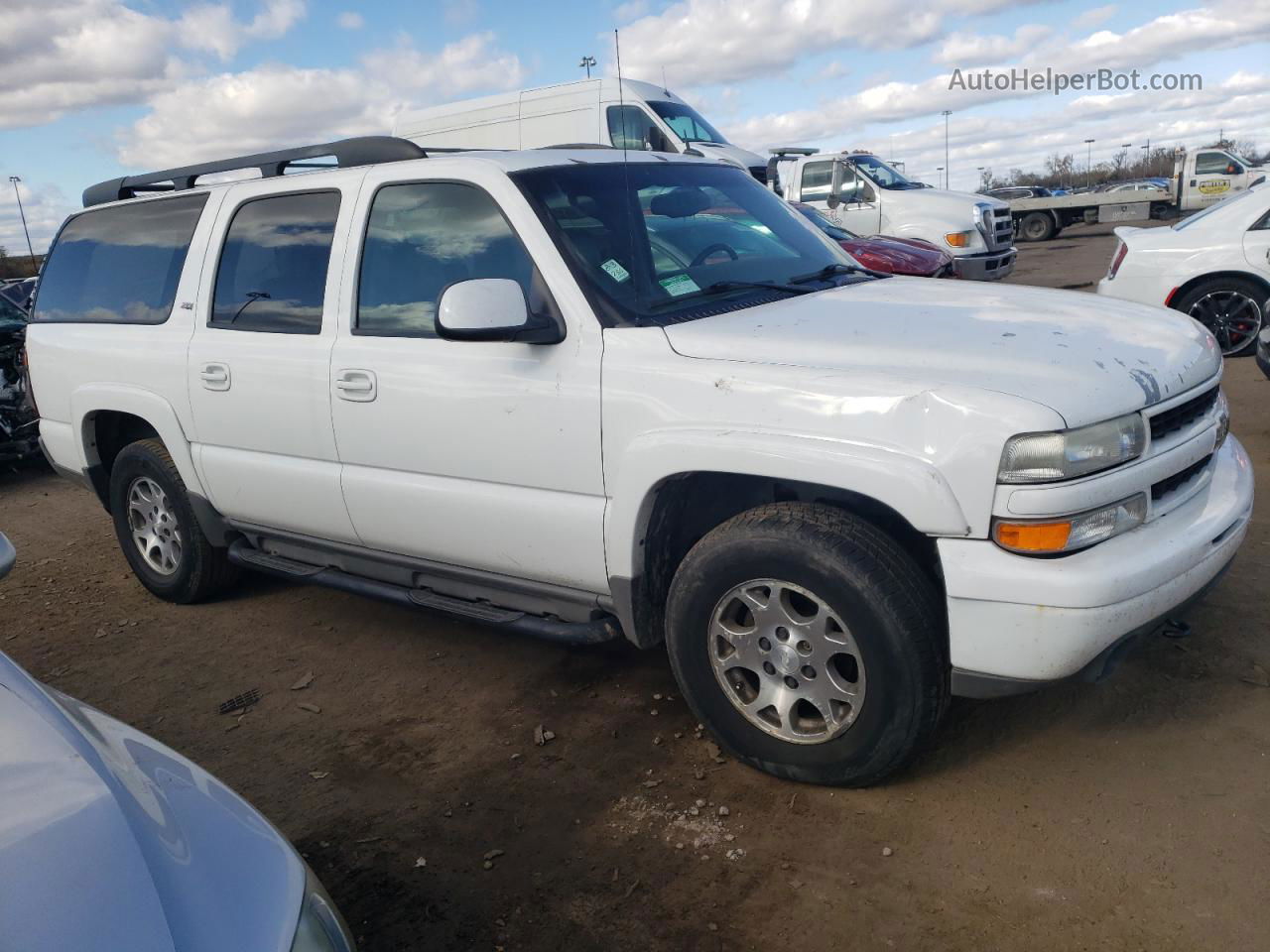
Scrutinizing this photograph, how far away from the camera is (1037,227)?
99.1 feet

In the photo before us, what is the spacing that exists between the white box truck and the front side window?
17718mm

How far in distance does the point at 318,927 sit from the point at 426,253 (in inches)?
99.0

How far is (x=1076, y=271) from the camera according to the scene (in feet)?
59.8

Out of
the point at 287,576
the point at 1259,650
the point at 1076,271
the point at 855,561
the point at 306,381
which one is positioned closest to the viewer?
the point at 855,561

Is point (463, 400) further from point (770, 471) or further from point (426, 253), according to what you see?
point (770, 471)

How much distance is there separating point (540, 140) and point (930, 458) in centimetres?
1301

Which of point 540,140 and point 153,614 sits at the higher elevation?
point 540,140

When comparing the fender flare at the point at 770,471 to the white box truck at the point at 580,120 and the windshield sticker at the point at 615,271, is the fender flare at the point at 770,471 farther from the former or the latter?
the white box truck at the point at 580,120

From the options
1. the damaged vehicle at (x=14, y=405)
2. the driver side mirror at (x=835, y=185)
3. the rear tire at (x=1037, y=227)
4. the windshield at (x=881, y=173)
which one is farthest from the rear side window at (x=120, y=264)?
the rear tire at (x=1037, y=227)

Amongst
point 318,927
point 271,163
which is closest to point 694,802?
point 318,927

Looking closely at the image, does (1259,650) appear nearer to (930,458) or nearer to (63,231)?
(930,458)

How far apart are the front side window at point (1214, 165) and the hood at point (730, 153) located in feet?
56.7

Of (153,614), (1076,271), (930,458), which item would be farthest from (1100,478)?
(1076,271)

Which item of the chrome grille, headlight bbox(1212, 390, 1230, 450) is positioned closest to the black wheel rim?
headlight bbox(1212, 390, 1230, 450)
